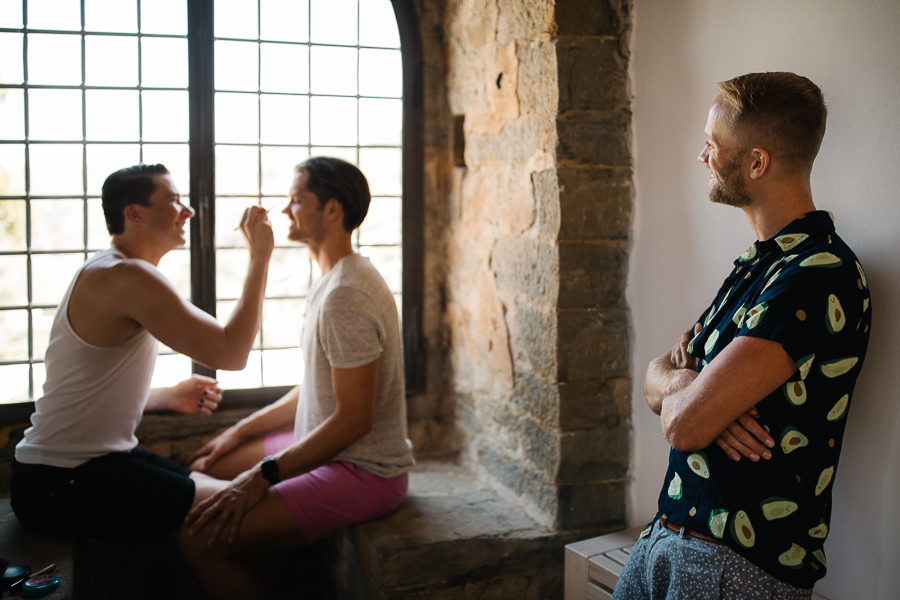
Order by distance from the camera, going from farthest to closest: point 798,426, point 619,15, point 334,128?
point 334,128 < point 619,15 < point 798,426

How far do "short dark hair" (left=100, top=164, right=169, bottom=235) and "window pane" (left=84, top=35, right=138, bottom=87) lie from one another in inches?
27.4

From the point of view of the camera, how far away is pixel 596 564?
2412 mm

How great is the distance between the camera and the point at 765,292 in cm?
159

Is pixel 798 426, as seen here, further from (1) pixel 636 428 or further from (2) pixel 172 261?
(2) pixel 172 261

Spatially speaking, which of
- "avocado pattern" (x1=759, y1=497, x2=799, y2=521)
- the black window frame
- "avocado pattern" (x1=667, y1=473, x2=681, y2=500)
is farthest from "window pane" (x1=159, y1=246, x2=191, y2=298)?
"avocado pattern" (x1=759, y1=497, x2=799, y2=521)

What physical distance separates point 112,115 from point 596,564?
2.61 meters

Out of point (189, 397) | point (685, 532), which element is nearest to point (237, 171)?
point (189, 397)

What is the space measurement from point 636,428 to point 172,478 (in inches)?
65.3

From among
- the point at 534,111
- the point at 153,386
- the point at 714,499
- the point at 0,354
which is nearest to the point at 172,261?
the point at 153,386

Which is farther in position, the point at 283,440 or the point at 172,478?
the point at 283,440

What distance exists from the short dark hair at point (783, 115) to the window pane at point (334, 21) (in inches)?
88.0

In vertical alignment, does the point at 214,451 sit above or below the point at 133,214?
below

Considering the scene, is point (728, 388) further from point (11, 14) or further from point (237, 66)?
point (11, 14)

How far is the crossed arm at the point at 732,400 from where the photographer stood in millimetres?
1527
